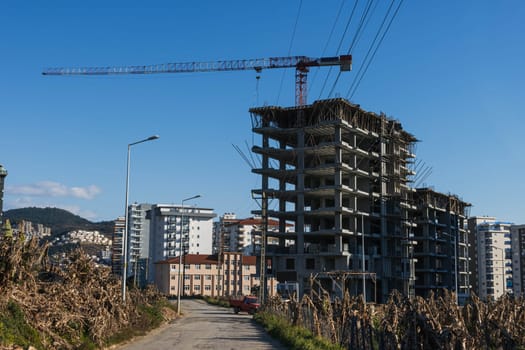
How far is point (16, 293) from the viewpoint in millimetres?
20594

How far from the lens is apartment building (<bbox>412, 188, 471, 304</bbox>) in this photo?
110062 millimetres

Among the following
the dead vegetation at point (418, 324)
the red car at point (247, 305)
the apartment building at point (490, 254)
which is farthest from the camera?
the apartment building at point (490, 254)

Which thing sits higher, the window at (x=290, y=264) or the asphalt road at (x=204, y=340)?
the window at (x=290, y=264)

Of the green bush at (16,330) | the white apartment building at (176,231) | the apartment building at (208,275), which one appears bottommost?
the apartment building at (208,275)

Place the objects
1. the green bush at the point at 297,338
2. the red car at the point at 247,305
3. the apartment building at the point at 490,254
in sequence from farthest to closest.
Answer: the apartment building at the point at 490,254
the red car at the point at 247,305
the green bush at the point at 297,338

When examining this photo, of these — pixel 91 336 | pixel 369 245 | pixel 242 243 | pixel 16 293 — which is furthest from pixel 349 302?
pixel 242 243

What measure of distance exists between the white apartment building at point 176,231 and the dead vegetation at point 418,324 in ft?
465

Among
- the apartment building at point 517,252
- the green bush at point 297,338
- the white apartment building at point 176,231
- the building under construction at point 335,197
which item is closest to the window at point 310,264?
the building under construction at point 335,197

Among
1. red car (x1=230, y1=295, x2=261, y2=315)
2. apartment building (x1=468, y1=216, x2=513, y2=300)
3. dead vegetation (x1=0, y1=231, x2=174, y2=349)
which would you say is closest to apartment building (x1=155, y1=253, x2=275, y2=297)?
apartment building (x1=468, y1=216, x2=513, y2=300)

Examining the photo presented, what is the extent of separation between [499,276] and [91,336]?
172385 millimetres

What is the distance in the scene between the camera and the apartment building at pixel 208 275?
137750 mm

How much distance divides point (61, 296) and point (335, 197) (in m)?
62.9

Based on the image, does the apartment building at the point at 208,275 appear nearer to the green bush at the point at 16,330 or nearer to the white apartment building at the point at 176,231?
the white apartment building at the point at 176,231

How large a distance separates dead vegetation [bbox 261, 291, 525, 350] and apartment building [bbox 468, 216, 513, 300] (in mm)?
150966
